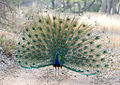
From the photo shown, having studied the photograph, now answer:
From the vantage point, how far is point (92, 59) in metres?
6.71

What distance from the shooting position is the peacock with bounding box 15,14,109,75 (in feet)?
21.8

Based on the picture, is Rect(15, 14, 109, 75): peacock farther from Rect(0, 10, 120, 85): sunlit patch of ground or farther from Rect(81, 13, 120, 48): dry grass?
Rect(81, 13, 120, 48): dry grass

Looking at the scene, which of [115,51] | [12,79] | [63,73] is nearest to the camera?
[12,79]

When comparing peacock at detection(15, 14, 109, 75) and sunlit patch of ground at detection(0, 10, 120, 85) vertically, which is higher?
peacock at detection(15, 14, 109, 75)

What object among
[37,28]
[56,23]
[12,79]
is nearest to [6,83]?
[12,79]

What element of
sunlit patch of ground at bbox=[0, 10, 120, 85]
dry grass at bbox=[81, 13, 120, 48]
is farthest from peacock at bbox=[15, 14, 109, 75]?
dry grass at bbox=[81, 13, 120, 48]

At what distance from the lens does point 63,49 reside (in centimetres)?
668

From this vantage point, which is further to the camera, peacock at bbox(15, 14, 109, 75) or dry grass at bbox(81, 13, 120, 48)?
dry grass at bbox(81, 13, 120, 48)

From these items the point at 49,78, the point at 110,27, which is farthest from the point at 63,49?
the point at 110,27

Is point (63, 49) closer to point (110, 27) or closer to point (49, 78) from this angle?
point (49, 78)

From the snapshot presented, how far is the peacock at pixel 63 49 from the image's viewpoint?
6637mm

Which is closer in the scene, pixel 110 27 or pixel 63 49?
pixel 63 49

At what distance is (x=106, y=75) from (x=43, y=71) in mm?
2478

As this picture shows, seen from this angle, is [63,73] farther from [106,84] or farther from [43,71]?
[106,84]
